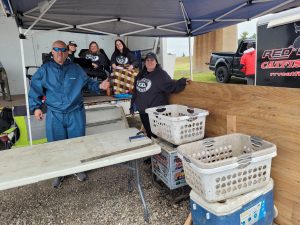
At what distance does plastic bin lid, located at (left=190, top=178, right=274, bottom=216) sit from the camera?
1.47 metres

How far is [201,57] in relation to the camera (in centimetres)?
1350

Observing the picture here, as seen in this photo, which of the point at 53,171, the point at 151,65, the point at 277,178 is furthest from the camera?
the point at 151,65

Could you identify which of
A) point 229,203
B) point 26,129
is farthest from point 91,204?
point 26,129

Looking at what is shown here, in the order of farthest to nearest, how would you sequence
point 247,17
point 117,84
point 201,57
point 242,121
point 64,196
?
point 201,57 < point 117,84 < point 247,17 < point 64,196 < point 242,121

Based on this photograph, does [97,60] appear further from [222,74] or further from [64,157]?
[222,74]

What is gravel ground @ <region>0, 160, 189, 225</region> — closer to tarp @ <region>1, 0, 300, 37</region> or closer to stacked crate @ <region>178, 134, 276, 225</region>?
stacked crate @ <region>178, 134, 276, 225</region>

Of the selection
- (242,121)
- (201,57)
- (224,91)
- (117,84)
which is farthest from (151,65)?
(201,57)

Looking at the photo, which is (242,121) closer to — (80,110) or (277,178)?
(277,178)

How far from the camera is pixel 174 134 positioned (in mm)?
2178

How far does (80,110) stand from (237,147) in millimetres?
1755

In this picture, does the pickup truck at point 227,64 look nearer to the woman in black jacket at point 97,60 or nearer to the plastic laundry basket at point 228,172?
the woman in black jacket at point 97,60

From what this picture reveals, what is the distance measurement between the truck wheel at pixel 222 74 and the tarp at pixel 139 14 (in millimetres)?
4564

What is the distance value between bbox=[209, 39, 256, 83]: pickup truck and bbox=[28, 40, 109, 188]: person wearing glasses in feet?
20.3

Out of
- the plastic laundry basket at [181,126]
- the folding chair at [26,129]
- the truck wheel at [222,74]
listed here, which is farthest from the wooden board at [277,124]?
the truck wheel at [222,74]
